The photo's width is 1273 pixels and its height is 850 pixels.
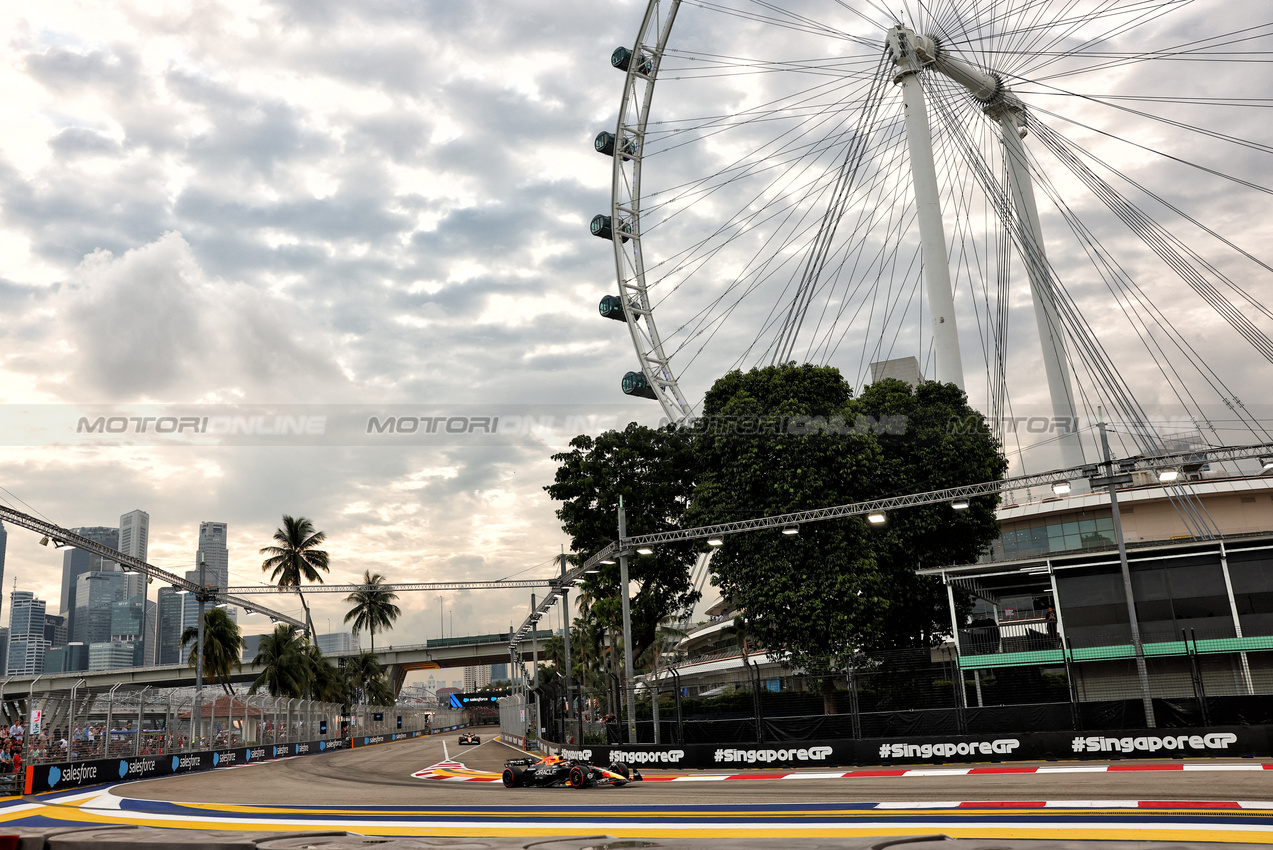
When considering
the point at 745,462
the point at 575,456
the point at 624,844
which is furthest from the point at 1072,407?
the point at 624,844

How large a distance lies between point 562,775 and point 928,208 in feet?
92.4

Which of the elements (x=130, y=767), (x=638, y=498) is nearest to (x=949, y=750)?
(x=638, y=498)

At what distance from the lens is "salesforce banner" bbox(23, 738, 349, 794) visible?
2570 centimetres

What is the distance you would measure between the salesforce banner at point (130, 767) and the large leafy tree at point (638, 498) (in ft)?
59.0

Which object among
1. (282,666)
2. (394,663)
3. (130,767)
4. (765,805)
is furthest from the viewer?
(394,663)

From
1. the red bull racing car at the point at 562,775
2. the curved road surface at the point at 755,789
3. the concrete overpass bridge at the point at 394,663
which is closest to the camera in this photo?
the curved road surface at the point at 755,789

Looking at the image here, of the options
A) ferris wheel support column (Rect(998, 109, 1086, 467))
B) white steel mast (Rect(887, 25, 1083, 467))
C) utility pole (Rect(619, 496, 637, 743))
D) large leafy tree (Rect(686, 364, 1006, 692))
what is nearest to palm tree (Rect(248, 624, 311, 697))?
large leafy tree (Rect(686, 364, 1006, 692))

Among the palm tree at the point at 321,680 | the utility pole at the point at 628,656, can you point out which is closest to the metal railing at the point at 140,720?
the utility pole at the point at 628,656

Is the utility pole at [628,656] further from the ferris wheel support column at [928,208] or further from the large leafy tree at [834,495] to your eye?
the ferris wheel support column at [928,208]

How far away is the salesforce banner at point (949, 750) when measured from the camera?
70.1 feet

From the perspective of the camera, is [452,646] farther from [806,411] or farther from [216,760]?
[806,411]

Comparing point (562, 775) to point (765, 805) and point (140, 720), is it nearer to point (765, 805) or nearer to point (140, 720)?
point (765, 805)

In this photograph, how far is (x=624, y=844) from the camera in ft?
31.7

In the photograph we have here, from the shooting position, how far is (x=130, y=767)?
1185 inches
